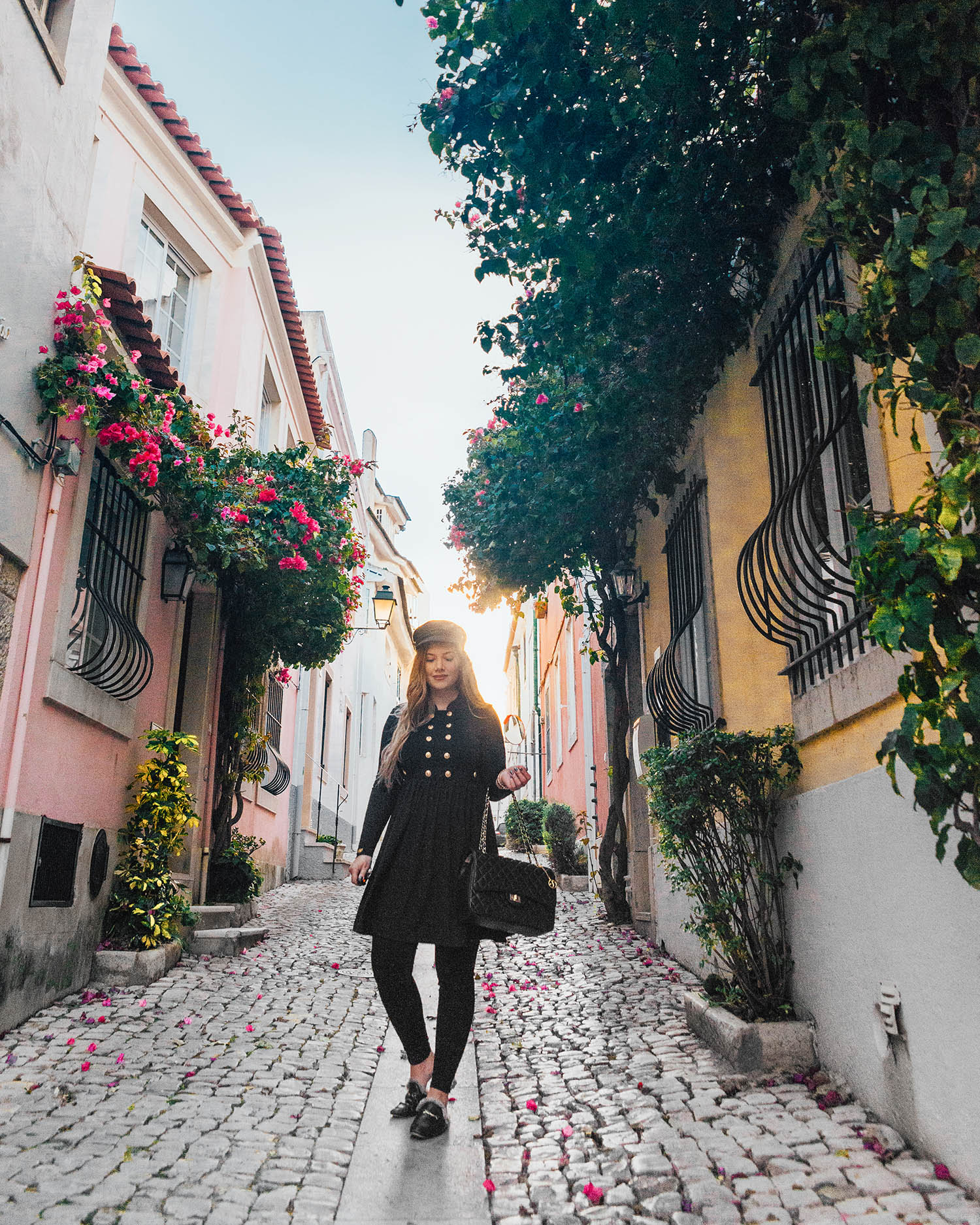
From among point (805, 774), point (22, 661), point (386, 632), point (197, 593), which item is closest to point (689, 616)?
point (805, 774)

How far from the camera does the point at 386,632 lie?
86.1 ft

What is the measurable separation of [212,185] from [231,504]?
158 inches

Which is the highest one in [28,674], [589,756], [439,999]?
[589,756]

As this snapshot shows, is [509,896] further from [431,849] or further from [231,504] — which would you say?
[231,504]

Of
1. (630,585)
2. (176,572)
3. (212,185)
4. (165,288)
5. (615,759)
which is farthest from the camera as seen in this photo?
(212,185)

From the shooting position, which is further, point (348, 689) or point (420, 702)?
point (348, 689)

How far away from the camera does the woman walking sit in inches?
130

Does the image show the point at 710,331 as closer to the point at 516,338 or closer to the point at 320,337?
the point at 516,338

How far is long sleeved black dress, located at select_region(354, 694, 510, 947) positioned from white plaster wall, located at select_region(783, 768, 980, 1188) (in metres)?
1.22

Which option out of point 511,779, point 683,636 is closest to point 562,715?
point 683,636

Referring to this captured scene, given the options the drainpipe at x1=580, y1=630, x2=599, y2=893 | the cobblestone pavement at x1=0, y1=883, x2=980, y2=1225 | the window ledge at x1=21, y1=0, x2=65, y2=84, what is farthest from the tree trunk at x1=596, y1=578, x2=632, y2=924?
the window ledge at x1=21, y1=0, x2=65, y2=84

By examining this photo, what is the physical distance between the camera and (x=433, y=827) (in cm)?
348

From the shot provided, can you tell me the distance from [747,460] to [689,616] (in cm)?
105

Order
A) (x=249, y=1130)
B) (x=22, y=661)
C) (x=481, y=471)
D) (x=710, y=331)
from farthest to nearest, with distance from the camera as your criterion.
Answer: (x=481, y=471) → (x=710, y=331) → (x=22, y=661) → (x=249, y=1130)
